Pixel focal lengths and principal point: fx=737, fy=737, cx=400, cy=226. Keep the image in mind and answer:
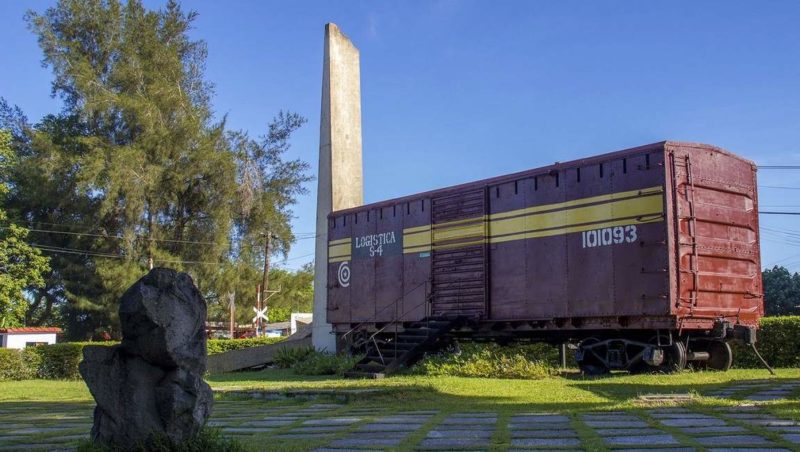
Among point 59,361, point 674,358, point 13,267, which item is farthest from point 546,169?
point 13,267

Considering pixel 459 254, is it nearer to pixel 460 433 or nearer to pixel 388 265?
pixel 388 265

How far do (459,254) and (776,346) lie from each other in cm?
690

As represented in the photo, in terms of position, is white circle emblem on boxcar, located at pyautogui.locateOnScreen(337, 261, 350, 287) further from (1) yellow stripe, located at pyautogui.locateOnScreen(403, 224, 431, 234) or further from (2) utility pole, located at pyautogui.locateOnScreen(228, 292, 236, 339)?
(2) utility pole, located at pyautogui.locateOnScreen(228, 292, 236, 339)

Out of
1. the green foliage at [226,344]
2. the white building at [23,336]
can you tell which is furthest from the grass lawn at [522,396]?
the white building at [23,336]

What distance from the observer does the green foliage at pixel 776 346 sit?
15203mm

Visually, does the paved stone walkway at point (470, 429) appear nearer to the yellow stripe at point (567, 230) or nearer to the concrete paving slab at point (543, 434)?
the concrete paving slab at point (543, 434)

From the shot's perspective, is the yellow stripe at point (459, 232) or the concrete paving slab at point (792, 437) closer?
the concrete paving slab at point (792, 437)

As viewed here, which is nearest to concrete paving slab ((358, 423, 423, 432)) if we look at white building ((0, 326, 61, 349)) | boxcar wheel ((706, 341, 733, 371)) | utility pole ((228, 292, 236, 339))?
boxcar wheel ((706, 341, 733, 371))

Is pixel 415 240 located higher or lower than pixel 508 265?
higher

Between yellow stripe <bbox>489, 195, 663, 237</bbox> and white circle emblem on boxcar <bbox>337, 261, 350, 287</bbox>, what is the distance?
5068mm

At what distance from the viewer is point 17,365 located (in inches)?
771

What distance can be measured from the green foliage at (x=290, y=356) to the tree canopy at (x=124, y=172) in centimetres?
1319

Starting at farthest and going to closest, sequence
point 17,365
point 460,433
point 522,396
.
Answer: point 17,365
point 522,396
point 460,433

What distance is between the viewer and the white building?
27.1m
